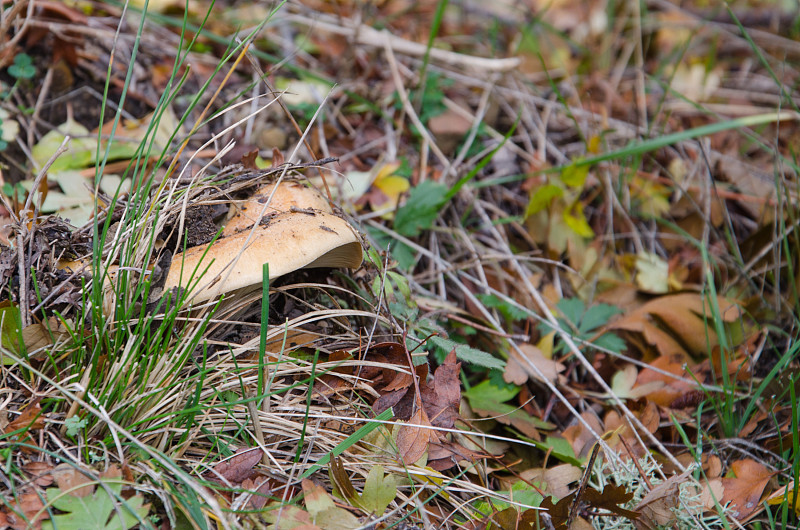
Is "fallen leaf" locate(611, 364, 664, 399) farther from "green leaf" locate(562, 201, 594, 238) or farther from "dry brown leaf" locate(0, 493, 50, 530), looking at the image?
"dry brown leaf" locate(0, 493, 50, 530)

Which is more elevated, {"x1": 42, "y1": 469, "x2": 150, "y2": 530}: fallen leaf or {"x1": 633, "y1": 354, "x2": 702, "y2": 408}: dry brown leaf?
{"x1": 42, "y1": 469, "x2": 150, "y2": 530}: fallen leaf

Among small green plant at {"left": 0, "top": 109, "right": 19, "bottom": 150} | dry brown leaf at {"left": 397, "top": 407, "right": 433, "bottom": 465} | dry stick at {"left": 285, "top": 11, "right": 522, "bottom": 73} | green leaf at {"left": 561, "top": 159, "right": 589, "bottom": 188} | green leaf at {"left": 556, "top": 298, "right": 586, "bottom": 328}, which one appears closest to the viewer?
dry brown leaf at {"left": 397, "top": 407, "right": 433, "bottom": 465}

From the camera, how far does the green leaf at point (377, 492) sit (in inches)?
55.2

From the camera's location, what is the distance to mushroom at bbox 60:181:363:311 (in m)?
1.43

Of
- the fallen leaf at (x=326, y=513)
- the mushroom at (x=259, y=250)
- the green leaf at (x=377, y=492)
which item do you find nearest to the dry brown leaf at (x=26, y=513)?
the mushroom at (x=259, y=250)

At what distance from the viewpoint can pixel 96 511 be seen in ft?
4.07

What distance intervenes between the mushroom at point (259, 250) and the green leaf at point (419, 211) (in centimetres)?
60

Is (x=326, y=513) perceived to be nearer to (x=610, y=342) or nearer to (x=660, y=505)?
(x=660, y=505)

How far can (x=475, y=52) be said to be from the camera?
3.49 metres

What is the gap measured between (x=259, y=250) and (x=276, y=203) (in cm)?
30

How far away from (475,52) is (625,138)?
43.0 inches

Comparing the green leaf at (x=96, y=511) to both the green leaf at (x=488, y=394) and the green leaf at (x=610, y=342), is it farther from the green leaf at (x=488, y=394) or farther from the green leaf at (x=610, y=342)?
the green leaf at (x=610, y=342)

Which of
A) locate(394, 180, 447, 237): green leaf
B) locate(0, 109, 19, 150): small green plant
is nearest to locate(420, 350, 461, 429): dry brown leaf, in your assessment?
locate(394, 180, 447, 237): green leaf

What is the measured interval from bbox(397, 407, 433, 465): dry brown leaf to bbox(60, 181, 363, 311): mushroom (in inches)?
20.0
